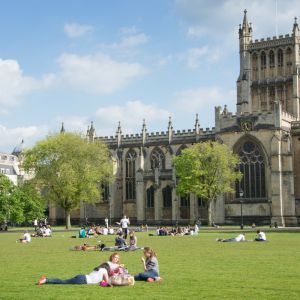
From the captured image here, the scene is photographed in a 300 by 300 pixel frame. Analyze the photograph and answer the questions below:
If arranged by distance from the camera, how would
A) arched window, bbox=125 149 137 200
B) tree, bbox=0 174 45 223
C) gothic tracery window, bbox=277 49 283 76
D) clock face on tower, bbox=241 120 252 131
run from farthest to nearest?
arched window, bbox=125 149 137 200
gothic tracery window, bbox=277 49 283 76
clock face on tower, bbox=241 120 252 131
tree, bbox=0 174 45 223

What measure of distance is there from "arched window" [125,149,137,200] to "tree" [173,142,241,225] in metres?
19.0

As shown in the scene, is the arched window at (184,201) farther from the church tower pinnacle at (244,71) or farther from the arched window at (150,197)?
the church tower pinnacle at (244,71)

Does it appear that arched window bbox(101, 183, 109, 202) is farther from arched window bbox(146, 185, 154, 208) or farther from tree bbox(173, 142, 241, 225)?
tree bbox(173, 142, 241, 225)

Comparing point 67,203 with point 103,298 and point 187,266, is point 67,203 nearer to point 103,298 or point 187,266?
point 187,266

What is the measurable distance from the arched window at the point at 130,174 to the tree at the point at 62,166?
1857cm

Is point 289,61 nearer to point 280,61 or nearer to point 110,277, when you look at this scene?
point 280,61

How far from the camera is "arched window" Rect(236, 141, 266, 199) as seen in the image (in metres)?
81.5

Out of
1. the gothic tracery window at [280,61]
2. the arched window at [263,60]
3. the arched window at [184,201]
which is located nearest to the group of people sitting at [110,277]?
the arched window at [184,201]

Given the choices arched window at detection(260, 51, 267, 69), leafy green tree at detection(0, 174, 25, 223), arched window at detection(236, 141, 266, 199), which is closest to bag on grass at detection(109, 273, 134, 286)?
arched window at detection(236, 141, 266, 199)

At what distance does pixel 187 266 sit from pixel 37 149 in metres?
57.6

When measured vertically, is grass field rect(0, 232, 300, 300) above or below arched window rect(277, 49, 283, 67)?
below

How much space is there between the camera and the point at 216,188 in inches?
3088

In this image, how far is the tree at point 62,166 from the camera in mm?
76938

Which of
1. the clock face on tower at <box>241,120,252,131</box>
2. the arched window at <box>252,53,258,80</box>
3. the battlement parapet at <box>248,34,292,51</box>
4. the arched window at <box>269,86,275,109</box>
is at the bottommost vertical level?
the clock face on tower at <box>241,120,252,131</box>
